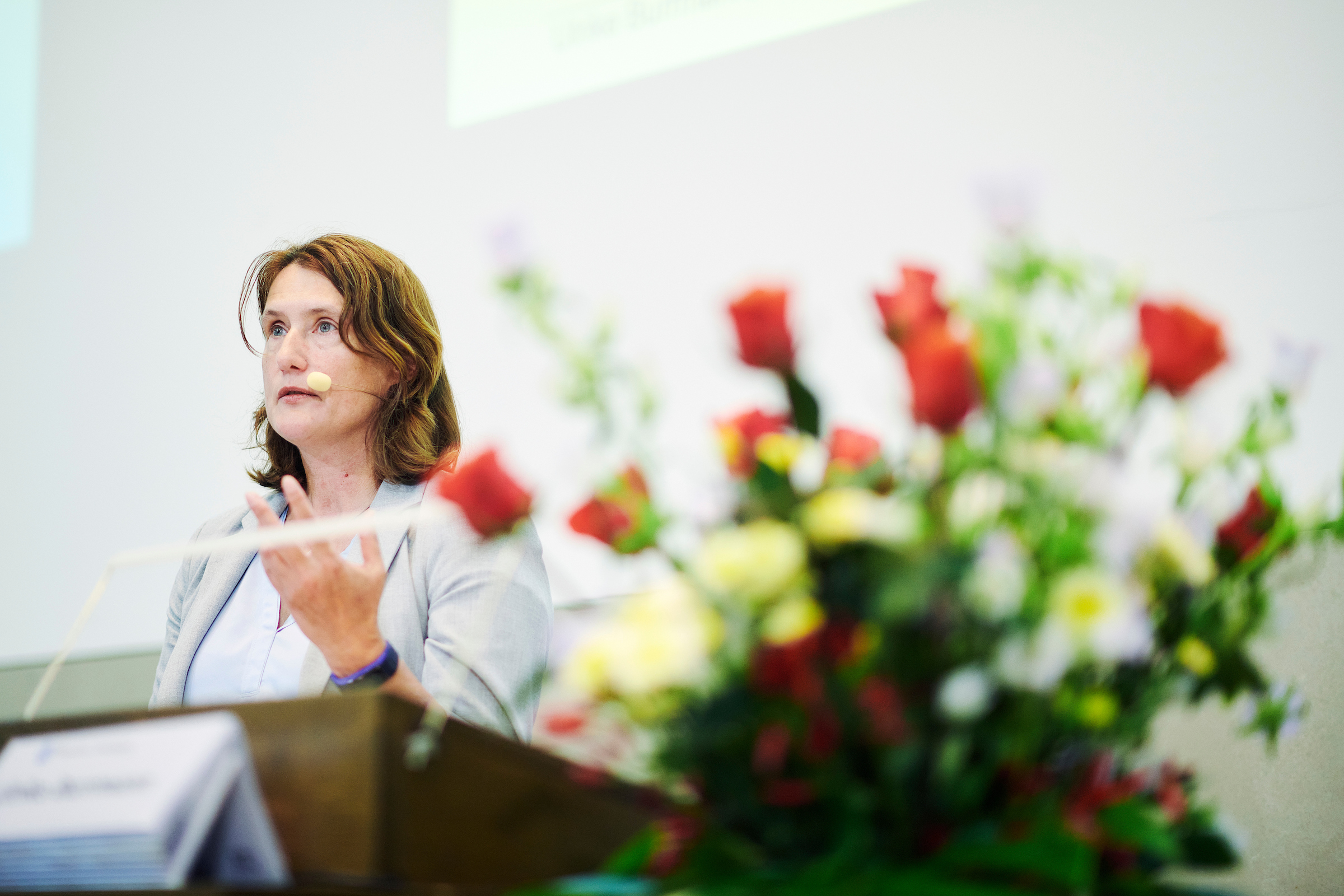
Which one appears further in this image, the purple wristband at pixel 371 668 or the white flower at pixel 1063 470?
the purple wristband at pixel 371 668

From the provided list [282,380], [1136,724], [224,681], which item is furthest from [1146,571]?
[282,380]

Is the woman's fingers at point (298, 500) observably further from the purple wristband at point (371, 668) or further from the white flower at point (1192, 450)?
the white flower at point (1192, 450)

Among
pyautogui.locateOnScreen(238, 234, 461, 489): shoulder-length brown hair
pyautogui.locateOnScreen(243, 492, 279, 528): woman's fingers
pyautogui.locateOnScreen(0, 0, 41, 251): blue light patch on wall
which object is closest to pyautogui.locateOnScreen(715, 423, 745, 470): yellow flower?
pyautogui.locateOnScreen(243, 492, 279, 528): woman's fingers

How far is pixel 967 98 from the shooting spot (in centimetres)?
168

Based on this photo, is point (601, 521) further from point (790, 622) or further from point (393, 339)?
point (393, 339)

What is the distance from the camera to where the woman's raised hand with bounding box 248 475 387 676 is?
1.11m

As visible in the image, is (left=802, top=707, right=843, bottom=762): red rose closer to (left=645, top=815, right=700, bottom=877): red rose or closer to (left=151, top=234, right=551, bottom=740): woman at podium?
(left=645, top=815, right=700, bottom=877): red rose

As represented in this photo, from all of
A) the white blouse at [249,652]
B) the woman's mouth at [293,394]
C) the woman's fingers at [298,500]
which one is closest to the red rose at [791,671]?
the woman's fingers at [298,500]

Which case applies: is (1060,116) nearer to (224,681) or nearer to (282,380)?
(282,380)

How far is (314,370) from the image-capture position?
61.7 inches

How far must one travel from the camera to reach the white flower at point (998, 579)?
530 mm

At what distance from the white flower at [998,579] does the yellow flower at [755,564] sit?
8 centimetres

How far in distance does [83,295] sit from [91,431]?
326 mm

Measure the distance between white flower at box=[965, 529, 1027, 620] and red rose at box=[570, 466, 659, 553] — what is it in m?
0.17
